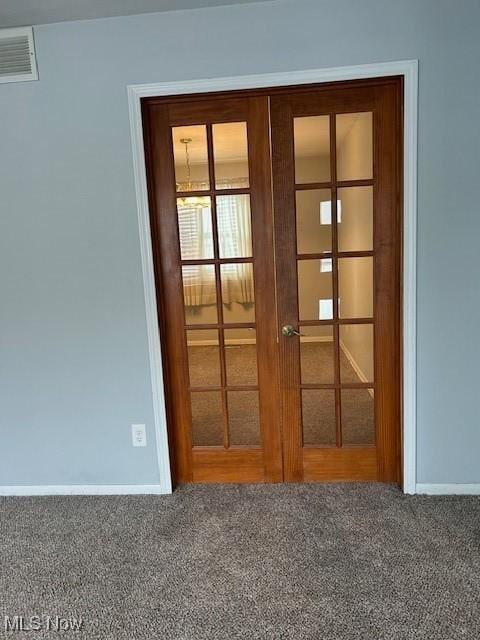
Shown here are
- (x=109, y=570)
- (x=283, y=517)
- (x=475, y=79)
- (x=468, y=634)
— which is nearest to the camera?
(x=468, y=634)

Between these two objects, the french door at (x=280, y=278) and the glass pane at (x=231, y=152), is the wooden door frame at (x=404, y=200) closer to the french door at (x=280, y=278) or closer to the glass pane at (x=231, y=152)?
the french door at (x=280, y=278)

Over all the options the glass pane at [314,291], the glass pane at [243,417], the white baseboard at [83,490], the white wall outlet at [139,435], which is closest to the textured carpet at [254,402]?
the glass pane at [243,417]

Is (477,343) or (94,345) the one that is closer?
(477,343)

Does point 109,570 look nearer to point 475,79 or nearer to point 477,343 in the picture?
point 477,343

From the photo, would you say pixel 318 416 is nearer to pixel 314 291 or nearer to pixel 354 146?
pixel 314 291

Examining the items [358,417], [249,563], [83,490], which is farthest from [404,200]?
[83,490]

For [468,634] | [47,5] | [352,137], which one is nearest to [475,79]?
[352,137]

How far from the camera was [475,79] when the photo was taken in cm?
208

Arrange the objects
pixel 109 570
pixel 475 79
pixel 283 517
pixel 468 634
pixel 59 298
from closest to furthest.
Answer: pixel 468 634 → pixel 109 570 → pixel 475 79 → pixel 283 517 → pixel 59 298

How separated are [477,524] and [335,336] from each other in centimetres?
113

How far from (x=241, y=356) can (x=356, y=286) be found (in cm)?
74

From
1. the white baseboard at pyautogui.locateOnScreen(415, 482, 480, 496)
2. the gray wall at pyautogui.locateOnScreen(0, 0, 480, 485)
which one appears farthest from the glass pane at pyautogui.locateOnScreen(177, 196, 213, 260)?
the white baseboard at pyautogui.locateOnScreen(415, 482, 480, 496)

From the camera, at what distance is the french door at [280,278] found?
227cm

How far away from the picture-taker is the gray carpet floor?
5.37 ft
